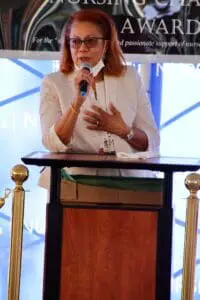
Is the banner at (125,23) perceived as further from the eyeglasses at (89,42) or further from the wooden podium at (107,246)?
the wooden podium at (107,246)

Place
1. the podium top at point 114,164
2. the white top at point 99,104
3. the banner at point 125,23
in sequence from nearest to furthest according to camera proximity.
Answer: the podium top at point 114,164 → the white top at point 99,104 → the banner at point 125,23

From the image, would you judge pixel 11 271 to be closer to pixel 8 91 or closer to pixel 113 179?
pixel 113 179

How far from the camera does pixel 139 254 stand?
2.30 m

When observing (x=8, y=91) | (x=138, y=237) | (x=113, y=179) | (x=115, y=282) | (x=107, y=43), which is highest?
(x=107, y=43)

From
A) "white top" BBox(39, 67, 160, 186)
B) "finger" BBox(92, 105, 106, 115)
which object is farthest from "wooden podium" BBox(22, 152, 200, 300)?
"finger" BBox(92, 105, 106, 115)

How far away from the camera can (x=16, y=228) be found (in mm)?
2402

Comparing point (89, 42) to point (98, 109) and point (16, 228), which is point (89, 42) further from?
point (16, 228)

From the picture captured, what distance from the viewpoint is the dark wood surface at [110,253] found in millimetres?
2305

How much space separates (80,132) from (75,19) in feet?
1.67

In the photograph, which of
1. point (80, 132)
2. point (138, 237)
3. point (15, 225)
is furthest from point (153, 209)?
point (80, 132)

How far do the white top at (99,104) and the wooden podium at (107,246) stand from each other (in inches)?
19.5

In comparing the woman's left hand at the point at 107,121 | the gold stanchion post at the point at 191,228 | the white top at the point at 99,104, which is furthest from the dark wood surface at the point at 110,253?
the woman's left hand at the point at 107,121

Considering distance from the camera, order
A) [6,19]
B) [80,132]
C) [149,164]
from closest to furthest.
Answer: [149,164] < [80,132] < [6,19]

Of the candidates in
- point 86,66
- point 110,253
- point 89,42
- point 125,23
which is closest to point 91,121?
point 86,66
